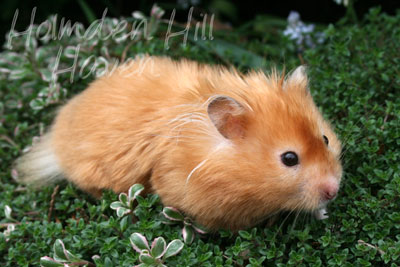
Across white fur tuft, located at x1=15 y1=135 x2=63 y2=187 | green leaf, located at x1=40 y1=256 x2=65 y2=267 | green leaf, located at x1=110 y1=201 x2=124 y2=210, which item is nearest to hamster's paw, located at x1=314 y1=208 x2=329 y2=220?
green leaf, located at x1=110 y1=201 x2=124 y2=210

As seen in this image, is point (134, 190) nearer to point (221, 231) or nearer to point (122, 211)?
point (122, 211)

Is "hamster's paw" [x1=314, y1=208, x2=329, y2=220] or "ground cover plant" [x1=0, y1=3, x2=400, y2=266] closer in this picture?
"ground cover plant" [x1=0, y1=3, x2=400, y2=266]

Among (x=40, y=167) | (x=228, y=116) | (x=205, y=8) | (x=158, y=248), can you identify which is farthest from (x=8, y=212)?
(x=205, y=8)

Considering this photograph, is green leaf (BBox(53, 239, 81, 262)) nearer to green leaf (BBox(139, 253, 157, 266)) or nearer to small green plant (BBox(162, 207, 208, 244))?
green leaf (BBox(139, 253, 157, 266))

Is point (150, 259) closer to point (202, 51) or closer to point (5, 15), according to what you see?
point (202, 51)

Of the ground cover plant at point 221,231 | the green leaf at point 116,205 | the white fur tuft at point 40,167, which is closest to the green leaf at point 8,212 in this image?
the ground cover plant at point 221,231

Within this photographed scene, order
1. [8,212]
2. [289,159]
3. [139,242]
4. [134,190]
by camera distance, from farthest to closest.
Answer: [8,212] < [134,190] < [139,242] < [289,159]

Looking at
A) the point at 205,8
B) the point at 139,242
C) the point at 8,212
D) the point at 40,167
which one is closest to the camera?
the point at 139,242
